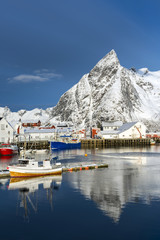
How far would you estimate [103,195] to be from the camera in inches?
1155

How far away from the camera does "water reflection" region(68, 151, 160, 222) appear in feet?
86.4

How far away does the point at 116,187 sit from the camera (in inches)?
1312

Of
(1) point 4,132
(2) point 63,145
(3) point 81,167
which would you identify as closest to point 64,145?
(2) point 63,145

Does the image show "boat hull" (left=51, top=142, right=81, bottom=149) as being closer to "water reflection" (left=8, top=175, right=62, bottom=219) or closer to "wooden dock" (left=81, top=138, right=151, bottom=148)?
"wooden dock" (left=81, top=138, right=151, bottom=148)

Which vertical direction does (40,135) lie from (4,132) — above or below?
below

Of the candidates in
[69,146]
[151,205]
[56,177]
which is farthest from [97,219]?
[69,146]

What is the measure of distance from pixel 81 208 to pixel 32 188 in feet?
33.1

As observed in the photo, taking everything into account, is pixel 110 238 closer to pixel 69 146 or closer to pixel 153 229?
pixel 153 229

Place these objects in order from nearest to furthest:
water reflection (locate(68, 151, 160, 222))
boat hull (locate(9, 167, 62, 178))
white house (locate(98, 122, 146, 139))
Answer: water reflection (locate(68, 151, 160, 222))
boat hull (locate(9, 167, 62, 178))
white house (locate(98, 122, 146, 139))

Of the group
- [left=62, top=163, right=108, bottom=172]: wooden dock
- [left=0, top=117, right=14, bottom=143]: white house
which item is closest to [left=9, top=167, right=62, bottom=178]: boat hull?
[left=62, top=163, right=108, bottom=172]: wooden dock

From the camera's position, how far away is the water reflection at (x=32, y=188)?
26.9 m

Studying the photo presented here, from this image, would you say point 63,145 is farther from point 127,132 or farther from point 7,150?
point 127,132

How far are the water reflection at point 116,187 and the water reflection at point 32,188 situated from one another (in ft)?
8.91

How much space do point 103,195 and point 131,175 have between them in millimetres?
13362
